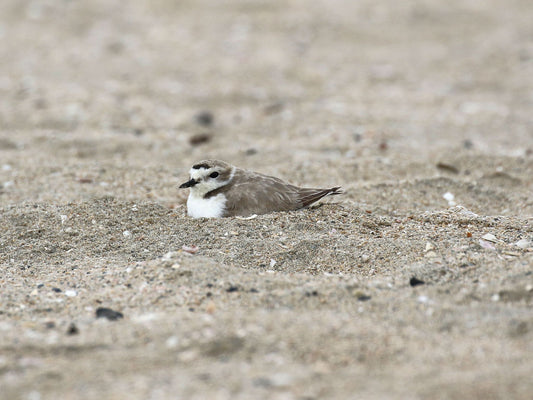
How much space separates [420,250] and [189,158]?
12.4 ft

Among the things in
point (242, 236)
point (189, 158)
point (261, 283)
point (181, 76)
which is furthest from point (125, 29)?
point (261, 283)

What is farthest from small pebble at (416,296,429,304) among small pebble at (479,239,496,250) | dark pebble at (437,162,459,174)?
dark pebble at (437,162,459,174)

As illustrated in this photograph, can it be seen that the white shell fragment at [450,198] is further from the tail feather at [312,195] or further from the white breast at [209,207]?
the white breast at [209,207]

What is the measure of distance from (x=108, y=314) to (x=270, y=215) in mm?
1886

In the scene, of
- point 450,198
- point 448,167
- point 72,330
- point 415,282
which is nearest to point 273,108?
point 448,167

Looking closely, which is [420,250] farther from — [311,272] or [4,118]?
[4,118]

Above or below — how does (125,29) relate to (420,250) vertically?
above

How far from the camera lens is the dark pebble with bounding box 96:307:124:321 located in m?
3.71

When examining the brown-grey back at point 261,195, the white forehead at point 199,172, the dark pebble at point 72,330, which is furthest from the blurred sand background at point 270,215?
the white forehead at point 199,172

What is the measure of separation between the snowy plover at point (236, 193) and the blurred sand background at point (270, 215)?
0.15 m

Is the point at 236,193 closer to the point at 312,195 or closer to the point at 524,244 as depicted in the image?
the point at 312,195

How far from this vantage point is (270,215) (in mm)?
5309

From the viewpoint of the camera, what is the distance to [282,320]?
3.49 m

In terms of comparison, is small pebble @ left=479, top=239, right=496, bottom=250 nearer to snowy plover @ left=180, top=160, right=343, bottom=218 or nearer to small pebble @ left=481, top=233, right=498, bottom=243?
small pebble @ left=481, top=233, right=498, bottom=243
